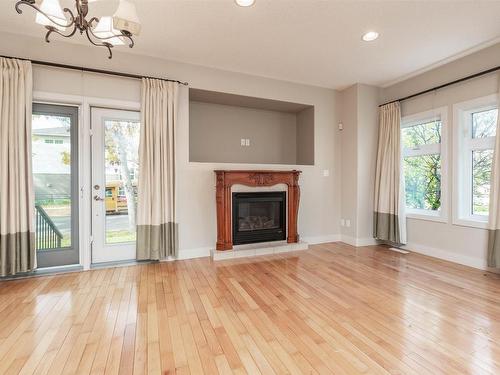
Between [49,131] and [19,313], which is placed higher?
[49,131]

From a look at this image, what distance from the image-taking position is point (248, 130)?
500cm

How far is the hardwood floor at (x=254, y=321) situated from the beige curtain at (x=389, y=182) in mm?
1025

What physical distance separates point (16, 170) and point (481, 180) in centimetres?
575

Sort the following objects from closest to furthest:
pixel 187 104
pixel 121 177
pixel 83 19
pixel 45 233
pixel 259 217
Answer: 1. pixel 83 19
2. pixel 45 233
3. pixel 121 177
4. pixel 187 104
5. pixel 259 217

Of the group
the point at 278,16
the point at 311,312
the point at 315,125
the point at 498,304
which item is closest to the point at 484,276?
the point at 498,304

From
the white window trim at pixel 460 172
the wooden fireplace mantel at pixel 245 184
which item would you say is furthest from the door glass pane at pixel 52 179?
the white window trim at pixel 460 172

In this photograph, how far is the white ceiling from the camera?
2598mm

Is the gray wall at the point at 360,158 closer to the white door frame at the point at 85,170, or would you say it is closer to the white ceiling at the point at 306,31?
the white ceiling at the point at 306,31

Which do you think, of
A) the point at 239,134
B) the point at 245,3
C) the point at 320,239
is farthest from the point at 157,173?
the point at 320,239

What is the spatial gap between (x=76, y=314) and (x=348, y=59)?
4325 millimetres

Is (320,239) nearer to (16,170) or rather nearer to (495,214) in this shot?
(495,214)

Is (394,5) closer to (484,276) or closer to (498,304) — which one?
(498,304)

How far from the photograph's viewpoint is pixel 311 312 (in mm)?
2285

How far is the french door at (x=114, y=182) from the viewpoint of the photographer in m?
3.47
